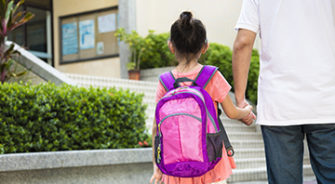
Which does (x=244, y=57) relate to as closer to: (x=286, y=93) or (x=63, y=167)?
(x=286, y=93)

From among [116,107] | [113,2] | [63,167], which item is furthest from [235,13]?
[63,167]

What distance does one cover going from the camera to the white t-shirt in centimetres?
227

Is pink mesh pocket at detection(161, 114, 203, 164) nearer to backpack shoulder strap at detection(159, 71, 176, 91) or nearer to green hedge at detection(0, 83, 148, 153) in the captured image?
backpack shoulder strap at detection(159, 71, 176, 91)

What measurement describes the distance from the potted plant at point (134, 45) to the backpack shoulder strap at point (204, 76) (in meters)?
10.6

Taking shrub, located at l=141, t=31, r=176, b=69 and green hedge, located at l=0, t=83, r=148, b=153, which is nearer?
green hedge, located at l=0, t=83, r=148, b=153

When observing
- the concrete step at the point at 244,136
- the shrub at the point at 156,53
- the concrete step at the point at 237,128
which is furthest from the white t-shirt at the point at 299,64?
the shrub at the point at 156,53

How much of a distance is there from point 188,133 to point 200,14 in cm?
1264

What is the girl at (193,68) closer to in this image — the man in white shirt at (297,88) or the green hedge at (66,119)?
the man in white shirt at (297,88)

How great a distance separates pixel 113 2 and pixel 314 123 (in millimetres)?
13472

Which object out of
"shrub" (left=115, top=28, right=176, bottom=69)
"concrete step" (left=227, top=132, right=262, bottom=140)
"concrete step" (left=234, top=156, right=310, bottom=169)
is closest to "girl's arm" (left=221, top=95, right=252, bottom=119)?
"concrete step" (left=234, top=156, right=310, bottom=169)

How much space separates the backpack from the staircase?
480 cm

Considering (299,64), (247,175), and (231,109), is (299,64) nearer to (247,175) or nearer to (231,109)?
(231,109)

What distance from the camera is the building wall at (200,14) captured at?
14.2 metres

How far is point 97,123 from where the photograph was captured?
18.7ft
